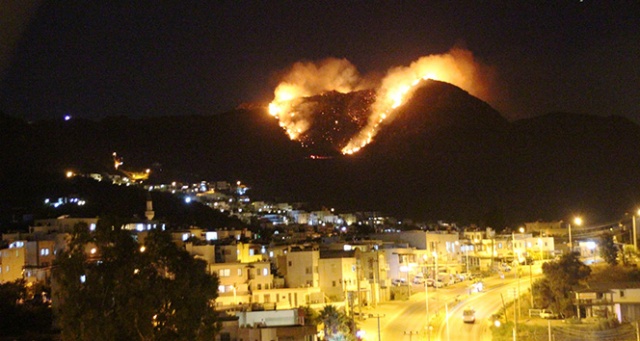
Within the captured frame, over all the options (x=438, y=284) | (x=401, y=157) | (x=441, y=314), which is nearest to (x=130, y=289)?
(x=441, y=314)

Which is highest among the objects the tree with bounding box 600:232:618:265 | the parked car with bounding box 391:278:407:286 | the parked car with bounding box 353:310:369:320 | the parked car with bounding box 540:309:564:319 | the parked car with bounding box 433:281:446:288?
the tree with bounding box 600:232:618:265

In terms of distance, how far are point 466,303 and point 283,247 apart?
932 centimetres

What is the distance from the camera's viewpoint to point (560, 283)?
3155 cm

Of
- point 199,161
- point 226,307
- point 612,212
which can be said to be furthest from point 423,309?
point 199,161

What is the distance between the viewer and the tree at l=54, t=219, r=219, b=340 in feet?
53.5

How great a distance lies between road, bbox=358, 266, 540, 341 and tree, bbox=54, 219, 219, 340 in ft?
37.9

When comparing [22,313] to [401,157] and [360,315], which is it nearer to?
[360,315]

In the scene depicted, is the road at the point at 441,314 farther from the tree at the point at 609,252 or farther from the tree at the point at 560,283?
the tree at the point at 609,252

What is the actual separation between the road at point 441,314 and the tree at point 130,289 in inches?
454

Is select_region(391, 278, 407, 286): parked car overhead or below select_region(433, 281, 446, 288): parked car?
overhead

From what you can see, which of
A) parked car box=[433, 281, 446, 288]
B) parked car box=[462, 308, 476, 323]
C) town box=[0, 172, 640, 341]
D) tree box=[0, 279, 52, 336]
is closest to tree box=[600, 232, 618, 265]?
town box=[0, 172, 640, 341]

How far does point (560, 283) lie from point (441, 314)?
15.7 feet

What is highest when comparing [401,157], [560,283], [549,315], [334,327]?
[401,157]

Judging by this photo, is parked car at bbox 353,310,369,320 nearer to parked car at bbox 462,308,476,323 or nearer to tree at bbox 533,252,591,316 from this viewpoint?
parked car at bbox 462,308,476,323
